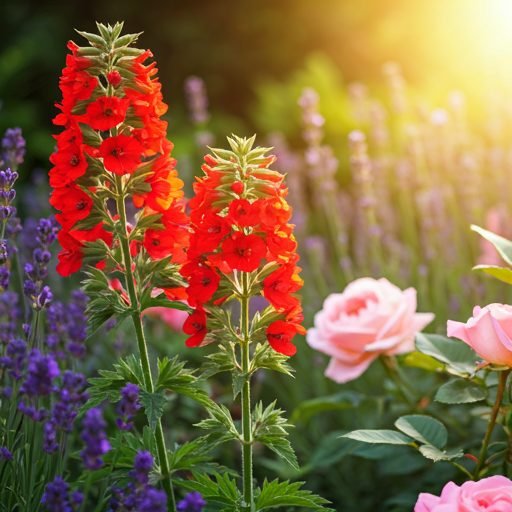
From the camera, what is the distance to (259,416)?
111 cm

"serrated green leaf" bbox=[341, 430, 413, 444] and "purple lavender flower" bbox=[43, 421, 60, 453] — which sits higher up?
"purple lavender flower" bbox=[43, 421, 60, 453]

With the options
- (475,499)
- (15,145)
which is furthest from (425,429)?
(15,145)

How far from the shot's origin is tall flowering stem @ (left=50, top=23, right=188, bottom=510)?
100 cm

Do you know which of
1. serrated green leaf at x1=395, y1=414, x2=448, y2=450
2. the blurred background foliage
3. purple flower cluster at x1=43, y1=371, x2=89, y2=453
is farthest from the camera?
the blurred background foliage

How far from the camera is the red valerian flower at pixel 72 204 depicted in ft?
3.32

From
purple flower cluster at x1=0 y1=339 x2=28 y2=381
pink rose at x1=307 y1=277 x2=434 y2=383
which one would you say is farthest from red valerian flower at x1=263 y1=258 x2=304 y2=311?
pink rose at x1=307 y1=277 x2=434 y2=383

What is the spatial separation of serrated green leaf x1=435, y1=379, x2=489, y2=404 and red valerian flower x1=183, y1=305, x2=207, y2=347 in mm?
515

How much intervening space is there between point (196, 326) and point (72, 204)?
0.31m

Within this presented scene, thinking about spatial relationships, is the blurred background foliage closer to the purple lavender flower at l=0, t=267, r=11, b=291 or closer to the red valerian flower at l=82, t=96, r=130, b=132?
the purple lavender flower at l=0, t=267, r=11, b=291

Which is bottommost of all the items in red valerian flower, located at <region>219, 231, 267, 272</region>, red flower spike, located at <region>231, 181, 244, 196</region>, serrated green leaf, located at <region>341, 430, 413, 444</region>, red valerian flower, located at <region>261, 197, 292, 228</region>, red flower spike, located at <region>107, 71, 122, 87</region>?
serrated green leaf, located at <region>341, 430, 413, 444</region>

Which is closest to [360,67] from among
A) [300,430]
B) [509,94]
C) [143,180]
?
[509,94]

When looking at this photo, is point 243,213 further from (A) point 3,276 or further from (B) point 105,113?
(A) point 3,276

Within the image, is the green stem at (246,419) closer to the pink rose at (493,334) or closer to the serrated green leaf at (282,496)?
the serrated green leaf at (282,496)

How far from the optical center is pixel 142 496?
2.85 ft
